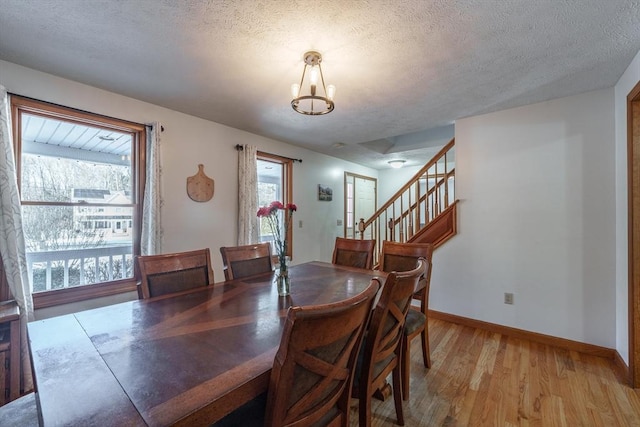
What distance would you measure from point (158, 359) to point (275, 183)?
11.8ft

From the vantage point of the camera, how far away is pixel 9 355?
1747 millimetres

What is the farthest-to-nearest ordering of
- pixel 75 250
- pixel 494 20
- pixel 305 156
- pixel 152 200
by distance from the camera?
pixel 305 156 < pixel 152 200 < pixel 75 250 < pixel 494 20

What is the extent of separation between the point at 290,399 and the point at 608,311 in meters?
3.12

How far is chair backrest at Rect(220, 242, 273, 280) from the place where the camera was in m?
2.12

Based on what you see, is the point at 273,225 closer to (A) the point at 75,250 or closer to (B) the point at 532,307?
(A) the point at 75,250

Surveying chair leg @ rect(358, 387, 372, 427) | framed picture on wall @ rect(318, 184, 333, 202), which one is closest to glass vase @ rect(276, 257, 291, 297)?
chair leg @ rect(358, 387, 372, 427)

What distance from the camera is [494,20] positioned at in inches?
61.7

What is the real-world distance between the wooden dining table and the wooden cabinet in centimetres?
99

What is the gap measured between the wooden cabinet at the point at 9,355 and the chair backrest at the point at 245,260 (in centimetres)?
133

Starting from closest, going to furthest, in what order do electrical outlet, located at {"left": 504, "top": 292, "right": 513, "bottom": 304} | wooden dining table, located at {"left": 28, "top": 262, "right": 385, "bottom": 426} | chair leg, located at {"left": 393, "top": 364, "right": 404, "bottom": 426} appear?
wooden dining table, located at {"left": 28, "top": 262, "right": 385, "bottom": 426}
chair leg, located at {"left": 393, "top": 364, "right": 404, "bottom": 426}
electrical outlet, located at {"left": 504, "top": 292, "right": 513, "bottom": 304}

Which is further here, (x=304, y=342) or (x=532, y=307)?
(x=532, y=307)

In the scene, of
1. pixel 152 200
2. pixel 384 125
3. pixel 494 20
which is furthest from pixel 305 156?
pixel 494 20

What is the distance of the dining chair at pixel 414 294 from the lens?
185cm

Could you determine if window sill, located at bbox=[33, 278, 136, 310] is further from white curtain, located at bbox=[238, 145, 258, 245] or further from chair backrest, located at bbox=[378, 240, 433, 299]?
chair backrest, located at bbox=[378, 240, 433, 299]
